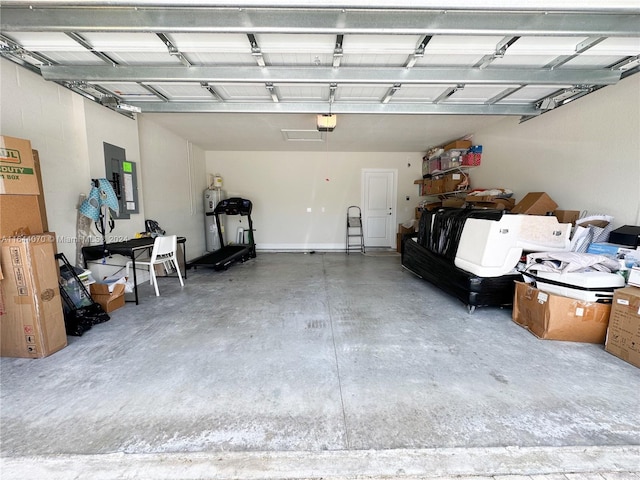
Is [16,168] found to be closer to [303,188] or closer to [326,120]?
[326,120]

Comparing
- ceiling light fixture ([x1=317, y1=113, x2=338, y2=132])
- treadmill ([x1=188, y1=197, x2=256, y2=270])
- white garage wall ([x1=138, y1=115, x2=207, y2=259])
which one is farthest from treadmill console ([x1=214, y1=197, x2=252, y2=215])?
ceiling light fixture ([x1=317, y1=113, x2=338, y2=132])

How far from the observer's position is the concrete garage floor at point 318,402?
1264mm

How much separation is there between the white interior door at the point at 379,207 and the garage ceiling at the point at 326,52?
11.5ft

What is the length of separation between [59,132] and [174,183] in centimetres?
236

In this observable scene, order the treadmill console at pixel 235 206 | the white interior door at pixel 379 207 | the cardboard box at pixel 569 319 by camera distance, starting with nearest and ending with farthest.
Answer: the cardboard box at pixel 569 319 < the treadmill console at pixel 235 206 < the white interior door at pixel 379 207

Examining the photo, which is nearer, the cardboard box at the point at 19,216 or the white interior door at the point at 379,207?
the cardboard box at the point at 19,216

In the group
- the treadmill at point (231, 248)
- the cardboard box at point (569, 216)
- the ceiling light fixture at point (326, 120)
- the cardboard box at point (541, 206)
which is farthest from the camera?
the treadmill at point (231, 248)

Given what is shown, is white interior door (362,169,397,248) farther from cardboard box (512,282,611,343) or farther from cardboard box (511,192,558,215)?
cardboard box (512,282,611,343)

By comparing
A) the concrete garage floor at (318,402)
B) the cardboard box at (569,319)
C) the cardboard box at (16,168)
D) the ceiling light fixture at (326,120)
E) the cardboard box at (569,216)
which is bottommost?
the concrete garage floor at (318,402)

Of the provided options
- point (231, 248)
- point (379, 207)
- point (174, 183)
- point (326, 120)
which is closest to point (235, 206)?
point (231, 248)

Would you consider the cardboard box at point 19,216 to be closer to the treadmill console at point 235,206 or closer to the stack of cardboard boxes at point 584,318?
the treadmill console at point 235,206

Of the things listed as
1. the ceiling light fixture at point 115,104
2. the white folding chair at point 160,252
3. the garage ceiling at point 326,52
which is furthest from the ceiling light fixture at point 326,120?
the white folding chair at point 160,252

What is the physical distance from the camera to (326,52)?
93.9 inches

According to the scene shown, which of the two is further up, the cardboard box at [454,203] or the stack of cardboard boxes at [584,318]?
the cardboard box at [454,203]
